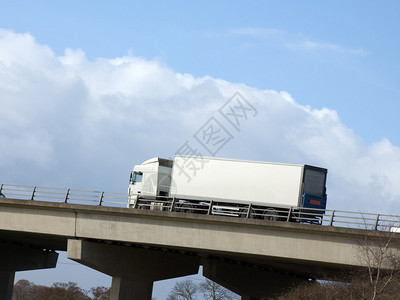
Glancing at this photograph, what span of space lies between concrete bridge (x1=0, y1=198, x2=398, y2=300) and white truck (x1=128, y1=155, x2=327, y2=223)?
55.0 inches

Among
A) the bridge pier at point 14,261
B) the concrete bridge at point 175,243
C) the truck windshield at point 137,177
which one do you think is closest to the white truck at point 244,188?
the concrete bridge at point 175,243

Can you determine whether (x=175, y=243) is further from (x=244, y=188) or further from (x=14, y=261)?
(x=14, y=261)

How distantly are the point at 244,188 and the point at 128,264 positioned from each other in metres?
8.42

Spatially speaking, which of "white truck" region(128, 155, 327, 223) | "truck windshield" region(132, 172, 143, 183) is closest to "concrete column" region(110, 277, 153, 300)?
"white truck" region(128, 155, 327, 223)

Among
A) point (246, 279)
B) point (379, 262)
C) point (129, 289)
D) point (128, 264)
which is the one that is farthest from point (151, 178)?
point (379, 262)

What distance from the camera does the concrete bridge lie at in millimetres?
32812

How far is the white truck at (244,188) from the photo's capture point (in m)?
36.9

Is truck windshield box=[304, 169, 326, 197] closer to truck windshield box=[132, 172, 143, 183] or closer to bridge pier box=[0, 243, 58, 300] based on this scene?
truck windshield box=[132, 172, 143, 183]

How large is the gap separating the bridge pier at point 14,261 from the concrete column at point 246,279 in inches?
602

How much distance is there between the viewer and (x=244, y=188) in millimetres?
38000

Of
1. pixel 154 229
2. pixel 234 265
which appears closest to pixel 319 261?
pixel 154 229

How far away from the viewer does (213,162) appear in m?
39.3

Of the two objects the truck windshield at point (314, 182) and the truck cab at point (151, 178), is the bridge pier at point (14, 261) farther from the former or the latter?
the truck windshield at point (314, 182)

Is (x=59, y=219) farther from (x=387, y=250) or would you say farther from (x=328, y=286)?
(x=387, y=250)
